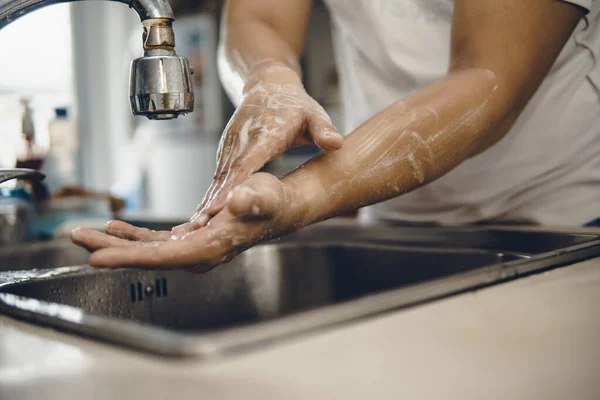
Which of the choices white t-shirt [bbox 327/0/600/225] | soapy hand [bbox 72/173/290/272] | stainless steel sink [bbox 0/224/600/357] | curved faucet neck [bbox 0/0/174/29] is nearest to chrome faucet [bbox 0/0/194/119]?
curved faucet neck [bbox 0/0/174/29]

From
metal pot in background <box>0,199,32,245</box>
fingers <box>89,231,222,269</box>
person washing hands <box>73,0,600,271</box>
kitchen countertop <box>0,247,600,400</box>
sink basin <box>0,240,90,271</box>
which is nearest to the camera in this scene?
kitchen countertop <box>0,247,600,400</box>

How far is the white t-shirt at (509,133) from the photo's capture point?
108 centimetres

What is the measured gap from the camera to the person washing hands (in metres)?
0.70

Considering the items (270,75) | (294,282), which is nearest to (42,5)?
(270,75)

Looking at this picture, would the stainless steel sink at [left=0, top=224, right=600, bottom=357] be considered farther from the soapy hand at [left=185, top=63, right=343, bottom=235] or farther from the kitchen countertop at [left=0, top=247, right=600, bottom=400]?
the soapy hand at [left=185, top=63, right=343, bottom=235]

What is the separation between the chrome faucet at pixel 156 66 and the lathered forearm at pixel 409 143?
0.20 meters

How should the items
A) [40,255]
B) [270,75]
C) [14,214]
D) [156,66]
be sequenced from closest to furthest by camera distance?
[156,66]
[270,75]
[40,255]
[14,214]

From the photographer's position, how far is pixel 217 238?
0.64m

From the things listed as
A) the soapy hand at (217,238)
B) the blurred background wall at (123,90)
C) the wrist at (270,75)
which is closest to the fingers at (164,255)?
the soapy hand at (217,238)

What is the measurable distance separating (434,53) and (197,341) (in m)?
0.93

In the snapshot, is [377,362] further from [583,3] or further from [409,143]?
[583,3]

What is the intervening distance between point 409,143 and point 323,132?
0.13 m

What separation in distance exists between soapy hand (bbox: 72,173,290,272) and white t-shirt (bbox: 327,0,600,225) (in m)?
0.56

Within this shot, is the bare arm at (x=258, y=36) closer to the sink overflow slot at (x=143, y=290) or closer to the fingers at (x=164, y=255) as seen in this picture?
the sink overflow slot at (x=143, y=290)
